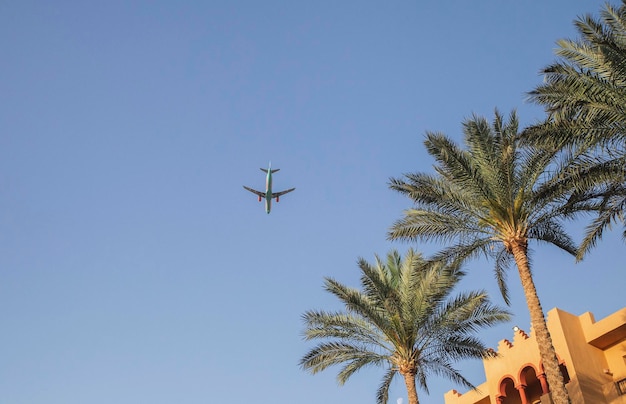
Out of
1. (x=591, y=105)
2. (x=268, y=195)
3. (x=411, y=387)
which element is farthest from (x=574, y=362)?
(x=268, y=195)

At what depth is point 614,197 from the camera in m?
18.7

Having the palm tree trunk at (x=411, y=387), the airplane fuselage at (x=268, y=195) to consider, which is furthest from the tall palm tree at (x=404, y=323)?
the airplane fuselage at (x=268, y=195)

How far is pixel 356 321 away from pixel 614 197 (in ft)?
30.7

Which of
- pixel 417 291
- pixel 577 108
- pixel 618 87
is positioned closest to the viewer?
pixel 618 87

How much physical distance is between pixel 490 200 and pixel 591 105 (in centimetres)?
407

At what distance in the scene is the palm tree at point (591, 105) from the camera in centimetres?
1655

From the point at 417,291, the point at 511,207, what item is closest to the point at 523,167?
the point at 511,207

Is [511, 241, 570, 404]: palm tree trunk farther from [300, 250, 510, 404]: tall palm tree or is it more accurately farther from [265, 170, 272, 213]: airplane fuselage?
[265, 170, 272, 213]: airplane fuselage

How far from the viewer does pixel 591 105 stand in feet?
55.2

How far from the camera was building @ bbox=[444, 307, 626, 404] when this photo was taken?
25297 mm

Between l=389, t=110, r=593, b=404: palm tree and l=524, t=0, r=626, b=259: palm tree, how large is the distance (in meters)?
1.11

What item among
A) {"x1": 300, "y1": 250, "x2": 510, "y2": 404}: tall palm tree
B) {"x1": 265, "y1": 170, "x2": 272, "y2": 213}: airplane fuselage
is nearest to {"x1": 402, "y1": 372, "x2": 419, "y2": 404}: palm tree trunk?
{"x1": 300, "y1": 250, "x2": 510, "y2": 404}: tall palm tree

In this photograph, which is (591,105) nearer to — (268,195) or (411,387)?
(411,387)

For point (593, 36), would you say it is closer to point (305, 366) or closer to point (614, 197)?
point (614, 197)
